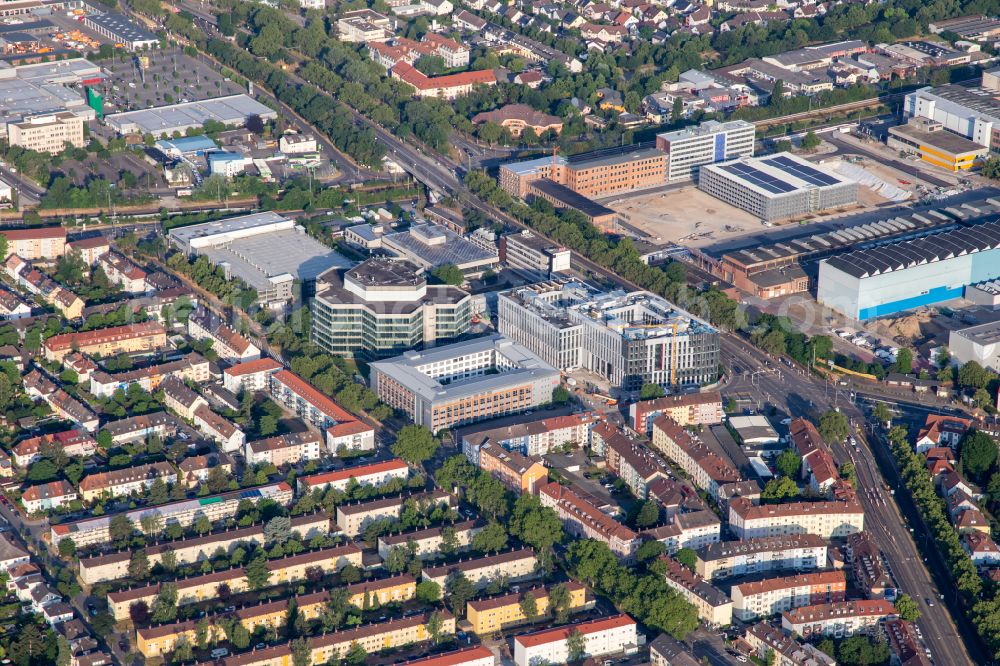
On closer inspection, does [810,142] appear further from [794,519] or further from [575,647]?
[575,647]

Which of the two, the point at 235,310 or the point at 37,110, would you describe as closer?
the point at 235,310

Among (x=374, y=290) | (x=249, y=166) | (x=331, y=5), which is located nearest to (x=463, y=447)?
(x=374, y=290)

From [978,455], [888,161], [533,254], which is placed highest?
[533,254]

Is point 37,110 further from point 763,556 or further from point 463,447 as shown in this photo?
point 763,556

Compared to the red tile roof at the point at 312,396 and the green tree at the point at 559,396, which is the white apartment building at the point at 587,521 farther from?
the red tile roof at the point at 312,396

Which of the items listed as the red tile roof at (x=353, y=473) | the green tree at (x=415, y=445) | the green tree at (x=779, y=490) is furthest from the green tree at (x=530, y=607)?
the green tree at (x=779, y=490)

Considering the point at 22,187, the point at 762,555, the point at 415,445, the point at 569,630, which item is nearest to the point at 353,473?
the point at 415,445
